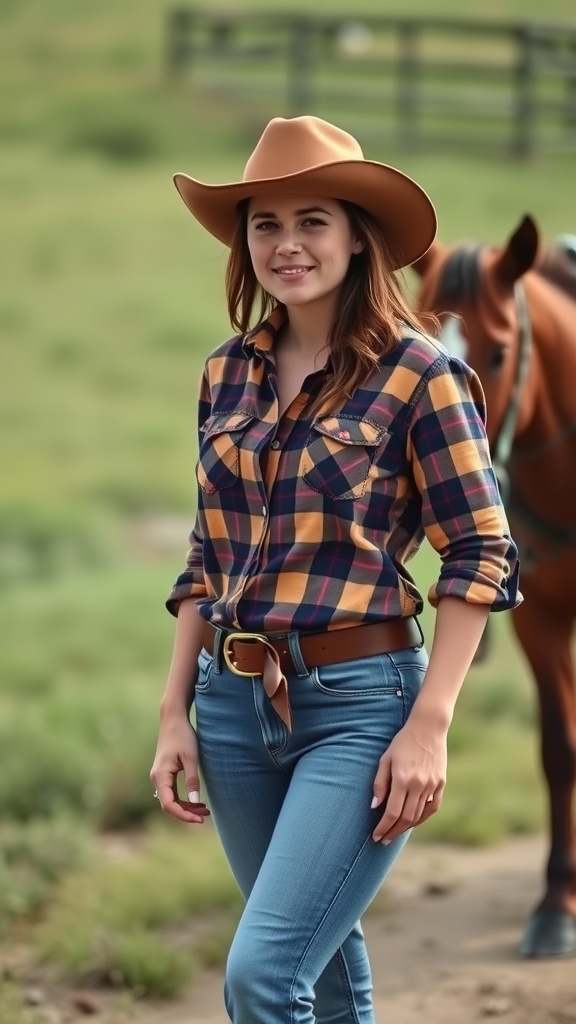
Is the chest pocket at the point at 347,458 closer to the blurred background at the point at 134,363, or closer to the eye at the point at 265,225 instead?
the eye at the point at 265,225

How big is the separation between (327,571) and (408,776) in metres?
0.34

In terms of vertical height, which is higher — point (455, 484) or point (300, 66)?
point (455, 484)

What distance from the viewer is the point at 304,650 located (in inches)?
101

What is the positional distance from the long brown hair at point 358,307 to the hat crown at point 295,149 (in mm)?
89

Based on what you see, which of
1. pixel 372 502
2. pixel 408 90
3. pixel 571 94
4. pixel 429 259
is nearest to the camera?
pixel 372 502

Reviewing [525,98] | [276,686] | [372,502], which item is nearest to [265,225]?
[372,502]

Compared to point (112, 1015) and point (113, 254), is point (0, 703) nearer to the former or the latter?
point (112, 1015)

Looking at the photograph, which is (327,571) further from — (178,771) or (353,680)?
(178,771)

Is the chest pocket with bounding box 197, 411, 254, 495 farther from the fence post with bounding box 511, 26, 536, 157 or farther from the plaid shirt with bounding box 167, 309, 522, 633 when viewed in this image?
the fence post with bounding box 511, 26, 536, 157

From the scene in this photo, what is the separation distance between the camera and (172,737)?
2.79 meters

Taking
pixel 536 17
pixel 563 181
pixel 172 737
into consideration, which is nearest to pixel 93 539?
pixel 172 737

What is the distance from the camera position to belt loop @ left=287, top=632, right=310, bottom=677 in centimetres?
256

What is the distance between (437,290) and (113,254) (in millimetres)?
13028

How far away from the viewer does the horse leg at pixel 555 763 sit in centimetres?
454
